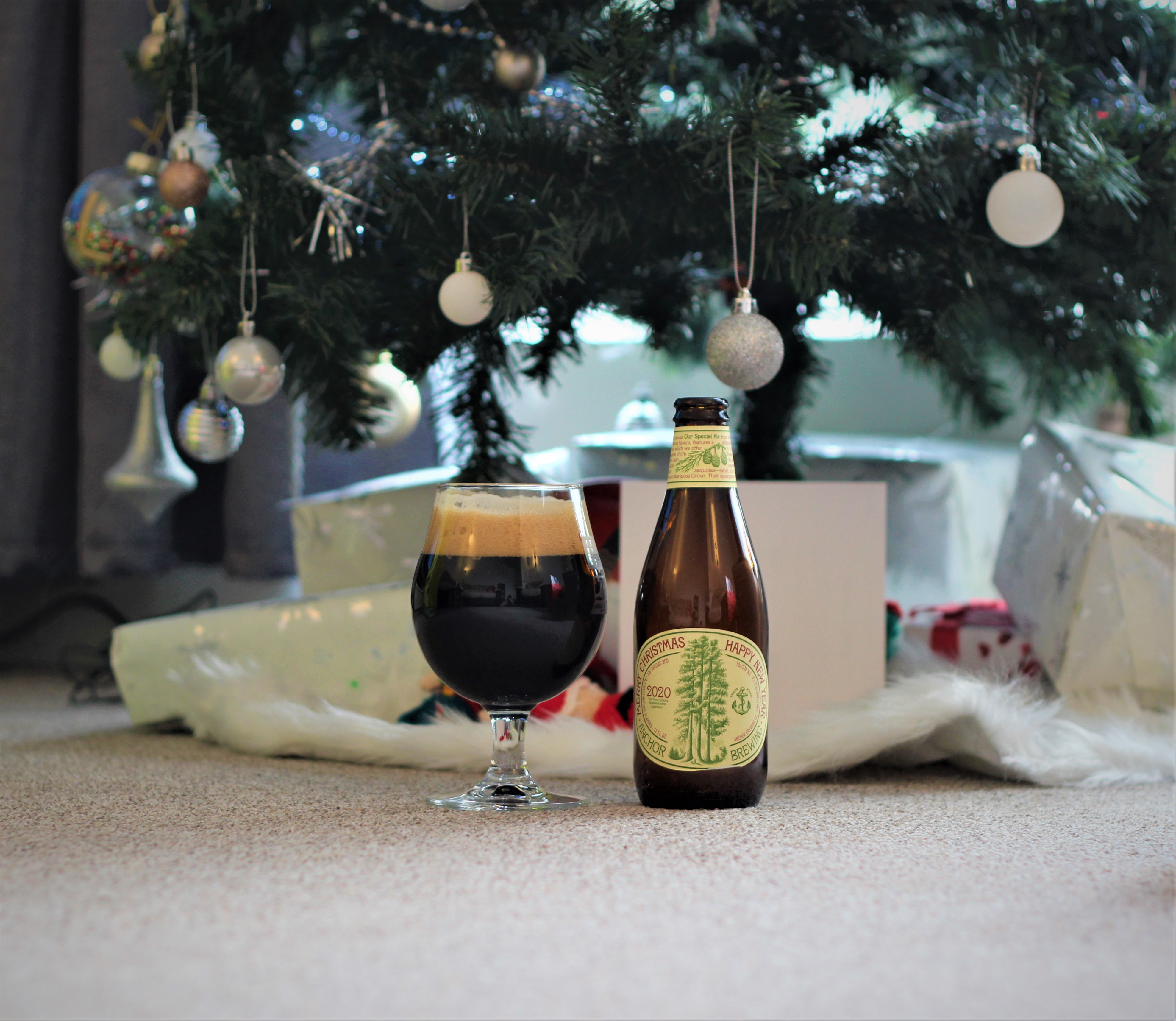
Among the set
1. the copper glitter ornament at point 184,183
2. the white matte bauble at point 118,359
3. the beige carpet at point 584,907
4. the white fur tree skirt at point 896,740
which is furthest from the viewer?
the white matte bauble at point 118,359

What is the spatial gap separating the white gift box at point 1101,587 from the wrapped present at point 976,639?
2cm

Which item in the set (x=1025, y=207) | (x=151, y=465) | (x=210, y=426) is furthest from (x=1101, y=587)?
(x=151, y=465)

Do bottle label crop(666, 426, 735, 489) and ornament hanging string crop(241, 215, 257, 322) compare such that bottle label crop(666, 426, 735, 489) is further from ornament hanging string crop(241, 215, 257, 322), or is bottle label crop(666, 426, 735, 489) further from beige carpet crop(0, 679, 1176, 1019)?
ornament hanging string crop(241, 215, 257, 322)

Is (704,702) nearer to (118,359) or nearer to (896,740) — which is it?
(896,740)

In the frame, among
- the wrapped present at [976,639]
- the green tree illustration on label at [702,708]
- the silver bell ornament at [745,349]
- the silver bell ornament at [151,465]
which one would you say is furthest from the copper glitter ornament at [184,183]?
the wrapped present at [976,639]

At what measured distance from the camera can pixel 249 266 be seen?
78 centimetres

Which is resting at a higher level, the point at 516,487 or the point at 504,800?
the point at 516,487

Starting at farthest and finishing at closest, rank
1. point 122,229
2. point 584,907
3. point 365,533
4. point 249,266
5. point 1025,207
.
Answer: point 365,533, point 122,229, point 249,266, point 1025,207, point 584,907

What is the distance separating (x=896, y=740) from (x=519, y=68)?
21.6 inches

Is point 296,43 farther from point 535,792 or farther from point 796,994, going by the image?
point 796,994

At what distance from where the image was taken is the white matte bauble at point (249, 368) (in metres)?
0.76

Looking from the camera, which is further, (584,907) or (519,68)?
(519,68)

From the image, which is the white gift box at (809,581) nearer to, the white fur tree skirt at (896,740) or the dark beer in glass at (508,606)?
the white fur tree skirt at (896,740)

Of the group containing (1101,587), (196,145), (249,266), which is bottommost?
(1101,587)
